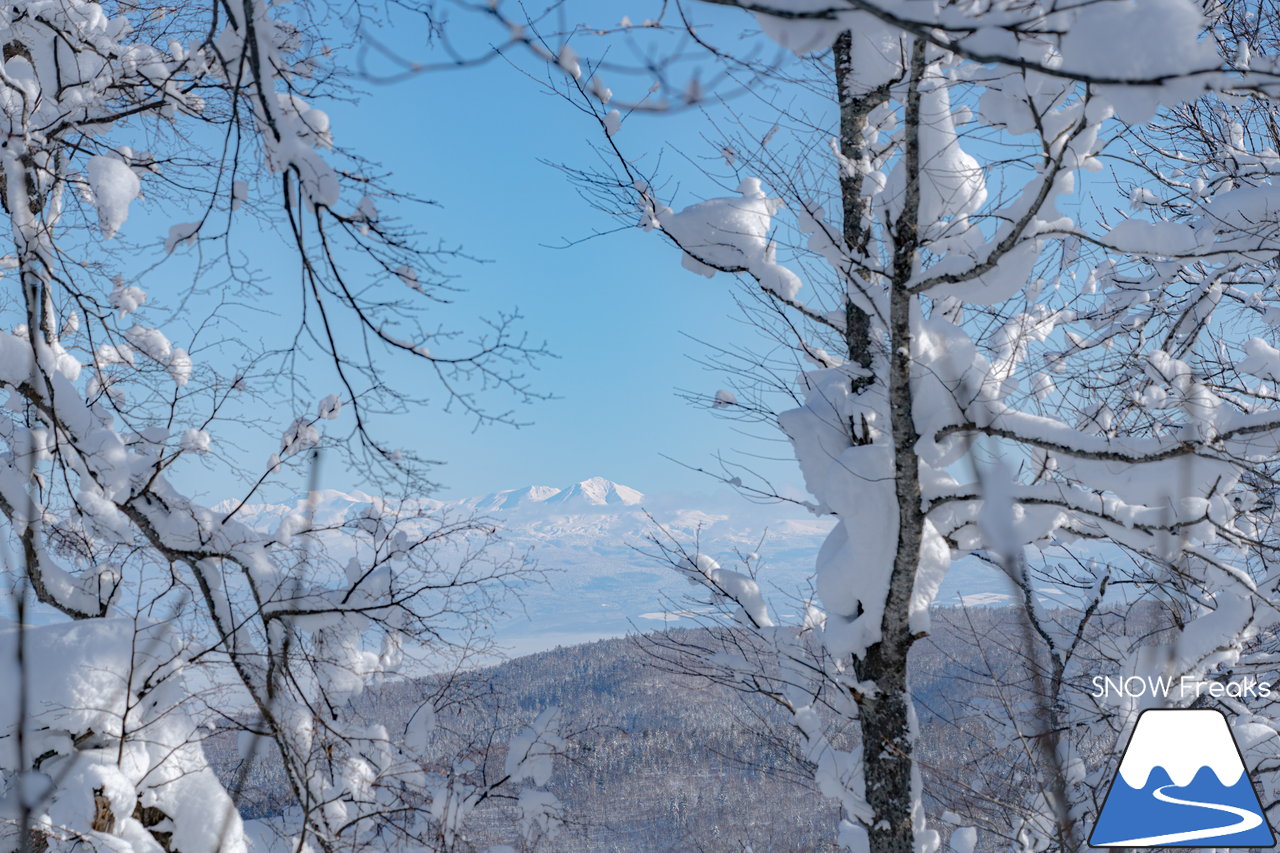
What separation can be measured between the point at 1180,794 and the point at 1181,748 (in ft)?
0.72

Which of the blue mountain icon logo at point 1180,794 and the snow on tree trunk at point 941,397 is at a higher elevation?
the snow on tree trunk at point 941,397

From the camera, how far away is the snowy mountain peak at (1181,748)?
2.91 metres

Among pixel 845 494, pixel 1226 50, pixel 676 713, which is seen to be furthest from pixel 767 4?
pixel 676 713

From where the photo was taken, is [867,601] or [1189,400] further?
[867,601]

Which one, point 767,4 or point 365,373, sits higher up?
point 767,4

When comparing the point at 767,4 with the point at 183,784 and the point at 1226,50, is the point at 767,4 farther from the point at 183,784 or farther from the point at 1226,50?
the point at 1226,50

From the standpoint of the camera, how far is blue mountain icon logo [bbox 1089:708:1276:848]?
2822mm

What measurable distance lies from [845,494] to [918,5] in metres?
2.88

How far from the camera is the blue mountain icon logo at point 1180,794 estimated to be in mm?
2822

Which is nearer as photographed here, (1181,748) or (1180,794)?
(1180,794)

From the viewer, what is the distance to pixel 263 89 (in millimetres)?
1943

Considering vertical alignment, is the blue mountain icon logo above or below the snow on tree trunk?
below

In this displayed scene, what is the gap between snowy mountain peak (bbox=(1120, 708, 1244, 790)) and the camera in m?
2.91

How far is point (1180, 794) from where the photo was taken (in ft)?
9.37
